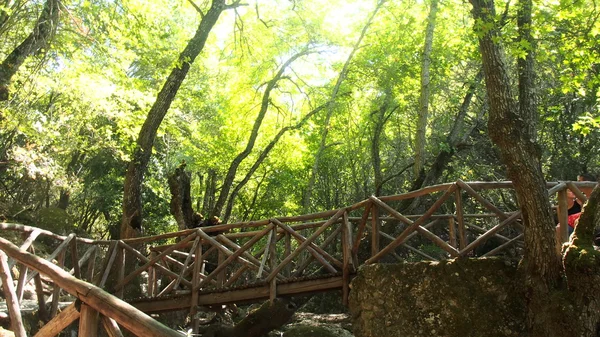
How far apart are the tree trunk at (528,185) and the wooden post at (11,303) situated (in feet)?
13.5

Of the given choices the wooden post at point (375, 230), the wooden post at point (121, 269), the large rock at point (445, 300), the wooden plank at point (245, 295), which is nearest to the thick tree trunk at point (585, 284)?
the large rock at point (445, 300)

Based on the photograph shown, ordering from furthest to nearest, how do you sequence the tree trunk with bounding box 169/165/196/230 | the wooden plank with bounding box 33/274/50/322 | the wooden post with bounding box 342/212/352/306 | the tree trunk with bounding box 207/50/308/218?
Result: the tree trunk with bounding box 207/50/308/218 → the tree trunk with bounding box 169/165/196/230 → the wooden plank with bounding box 33/274/50/322 → the wooden post with bounding box 342/212/352/306

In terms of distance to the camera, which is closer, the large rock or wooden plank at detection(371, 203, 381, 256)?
the large rock

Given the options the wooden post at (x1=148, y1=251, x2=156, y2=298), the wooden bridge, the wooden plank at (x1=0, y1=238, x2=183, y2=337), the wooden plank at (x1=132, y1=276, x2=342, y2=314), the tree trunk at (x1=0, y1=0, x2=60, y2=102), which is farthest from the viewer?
the wooden post at (x1=148, y1=251, x2=156, y2=298)

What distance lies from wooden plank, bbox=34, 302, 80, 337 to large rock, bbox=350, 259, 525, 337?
3.32m

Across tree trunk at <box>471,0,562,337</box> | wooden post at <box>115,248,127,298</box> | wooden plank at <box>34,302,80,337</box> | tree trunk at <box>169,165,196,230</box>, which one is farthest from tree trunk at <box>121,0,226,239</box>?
wooden plank at <box>34,302,80,337</box>

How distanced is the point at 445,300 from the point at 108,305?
11.6 ft

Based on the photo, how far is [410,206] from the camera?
11156 millimetres

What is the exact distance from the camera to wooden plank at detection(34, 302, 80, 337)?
2869 millimetres

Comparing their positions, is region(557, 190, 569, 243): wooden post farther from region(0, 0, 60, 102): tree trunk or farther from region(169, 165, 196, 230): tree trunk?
region(169, 165, 196, 230): tree trunk

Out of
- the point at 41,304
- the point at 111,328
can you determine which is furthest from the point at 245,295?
the point at 111,328

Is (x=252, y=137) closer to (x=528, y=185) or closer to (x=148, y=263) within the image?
(x=148, y=263)

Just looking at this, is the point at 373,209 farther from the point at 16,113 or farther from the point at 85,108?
the point at 85,108

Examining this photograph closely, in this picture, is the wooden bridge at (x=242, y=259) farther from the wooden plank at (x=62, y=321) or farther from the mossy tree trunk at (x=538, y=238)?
the mossy tree trunk at (x=538, y=238)
